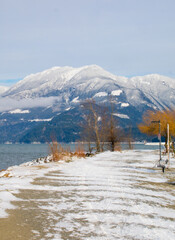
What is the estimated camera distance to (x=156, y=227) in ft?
20.8

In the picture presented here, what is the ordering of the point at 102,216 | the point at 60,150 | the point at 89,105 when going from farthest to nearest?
the point at 89,105
the point at 60,150
the point at 102,216

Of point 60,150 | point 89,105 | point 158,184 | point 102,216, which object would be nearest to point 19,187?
point 102,216

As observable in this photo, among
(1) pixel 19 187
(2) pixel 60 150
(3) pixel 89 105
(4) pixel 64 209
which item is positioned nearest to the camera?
(4) pixel 64 209

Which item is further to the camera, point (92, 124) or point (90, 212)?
point (92, 124)

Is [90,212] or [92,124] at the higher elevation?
[92,124]

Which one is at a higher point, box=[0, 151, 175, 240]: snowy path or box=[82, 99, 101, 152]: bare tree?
box=[82, 99, 101, 152]: bare tree

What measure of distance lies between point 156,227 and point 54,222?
1886 millimetres

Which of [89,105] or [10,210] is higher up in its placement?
[89,105]

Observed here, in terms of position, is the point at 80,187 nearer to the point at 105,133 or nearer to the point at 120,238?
the point at 120,238

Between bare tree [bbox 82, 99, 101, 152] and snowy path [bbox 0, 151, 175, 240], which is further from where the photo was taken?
bare tree [bbox 82, 99, 101, 152]

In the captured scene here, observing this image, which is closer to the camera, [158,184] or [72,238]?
[72,238]

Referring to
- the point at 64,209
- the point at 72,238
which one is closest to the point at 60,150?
the point at 64,209

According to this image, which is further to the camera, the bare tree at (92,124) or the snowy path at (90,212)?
the bare tree at (92,124)

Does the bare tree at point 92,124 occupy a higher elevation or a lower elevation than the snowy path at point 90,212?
higher
